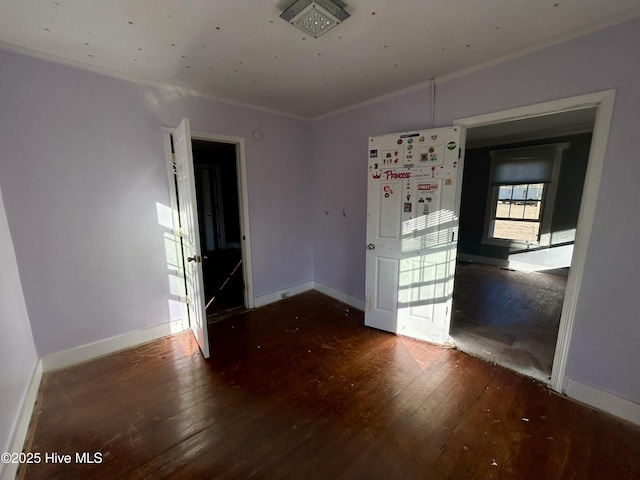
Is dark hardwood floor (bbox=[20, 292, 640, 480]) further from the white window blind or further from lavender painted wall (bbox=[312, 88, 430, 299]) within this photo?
the white window blind

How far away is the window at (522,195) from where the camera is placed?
4.70m

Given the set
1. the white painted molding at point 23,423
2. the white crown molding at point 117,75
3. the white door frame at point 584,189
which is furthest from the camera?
the white crown molding at point 117,75

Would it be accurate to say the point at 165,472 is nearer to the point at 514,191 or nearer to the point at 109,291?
the point at 109,291

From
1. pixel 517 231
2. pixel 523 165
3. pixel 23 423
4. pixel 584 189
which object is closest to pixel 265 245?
pixel 23 423

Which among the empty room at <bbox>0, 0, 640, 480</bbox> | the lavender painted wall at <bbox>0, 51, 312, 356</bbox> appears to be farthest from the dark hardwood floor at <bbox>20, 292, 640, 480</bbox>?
the lavender painted wall at <bbox>0, 51, 312, 356</bbox>

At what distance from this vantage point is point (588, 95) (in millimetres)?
1674

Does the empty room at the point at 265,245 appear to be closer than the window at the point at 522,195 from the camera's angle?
Yes

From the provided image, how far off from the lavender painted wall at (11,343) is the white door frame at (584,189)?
3.41 meters

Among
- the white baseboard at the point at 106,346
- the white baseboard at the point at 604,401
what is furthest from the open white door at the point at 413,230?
the white baseboard at the point at 106,346

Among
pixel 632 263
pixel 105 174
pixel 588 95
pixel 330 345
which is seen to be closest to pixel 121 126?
pixel 105 174

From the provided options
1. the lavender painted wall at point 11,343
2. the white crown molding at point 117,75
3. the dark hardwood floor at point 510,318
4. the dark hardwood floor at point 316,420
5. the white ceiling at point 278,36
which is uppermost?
the white ceiling at point 278,36

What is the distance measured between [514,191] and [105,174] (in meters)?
6.21

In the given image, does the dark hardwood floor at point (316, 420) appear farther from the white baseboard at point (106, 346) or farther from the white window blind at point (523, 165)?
the white window blind at point (523, 165)

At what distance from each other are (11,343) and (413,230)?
3.02 metres
